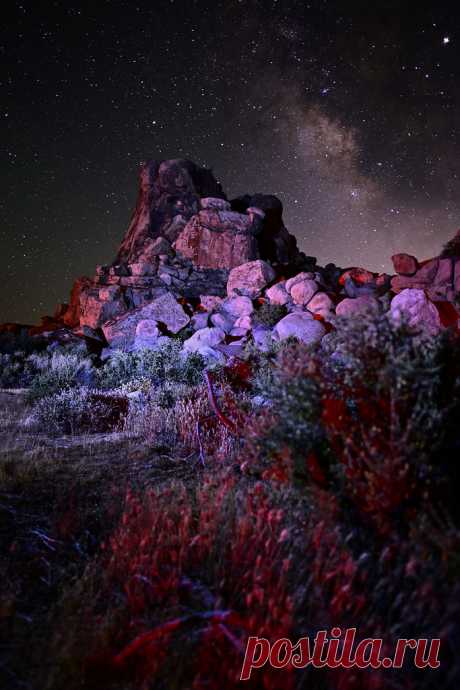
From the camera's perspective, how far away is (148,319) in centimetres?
2166

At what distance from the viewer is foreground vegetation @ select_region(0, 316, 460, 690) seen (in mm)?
2027

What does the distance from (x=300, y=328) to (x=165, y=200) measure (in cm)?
2234

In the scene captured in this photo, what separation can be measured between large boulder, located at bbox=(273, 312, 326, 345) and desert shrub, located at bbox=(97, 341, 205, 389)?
5214mm

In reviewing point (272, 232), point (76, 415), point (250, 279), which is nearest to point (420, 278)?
point (250, 279)

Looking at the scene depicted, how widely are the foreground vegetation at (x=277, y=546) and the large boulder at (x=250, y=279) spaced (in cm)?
1967

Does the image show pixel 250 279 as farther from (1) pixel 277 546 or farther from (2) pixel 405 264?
(1) pixel 277 546

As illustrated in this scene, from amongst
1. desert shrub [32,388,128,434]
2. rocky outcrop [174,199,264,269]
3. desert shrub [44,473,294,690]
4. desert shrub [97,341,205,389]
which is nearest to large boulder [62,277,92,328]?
rocky outcrop [174,199,264,269]

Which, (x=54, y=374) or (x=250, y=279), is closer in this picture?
(x=54, y=374)

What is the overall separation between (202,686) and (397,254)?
2650cm

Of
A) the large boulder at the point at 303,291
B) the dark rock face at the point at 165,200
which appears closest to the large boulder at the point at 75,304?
the dark rock face at the point at 165,200

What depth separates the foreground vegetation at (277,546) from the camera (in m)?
2.03

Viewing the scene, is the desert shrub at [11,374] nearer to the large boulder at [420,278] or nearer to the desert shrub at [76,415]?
the desert shrub at [76,415]

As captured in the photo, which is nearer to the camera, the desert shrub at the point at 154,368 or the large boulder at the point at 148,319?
the desert shrub at the point at 154,368

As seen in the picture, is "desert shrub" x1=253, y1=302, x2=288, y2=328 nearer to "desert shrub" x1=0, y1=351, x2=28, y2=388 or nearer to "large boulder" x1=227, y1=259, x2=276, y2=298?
"large boulder" x1=227, y1=259, x2=276, y2=298
